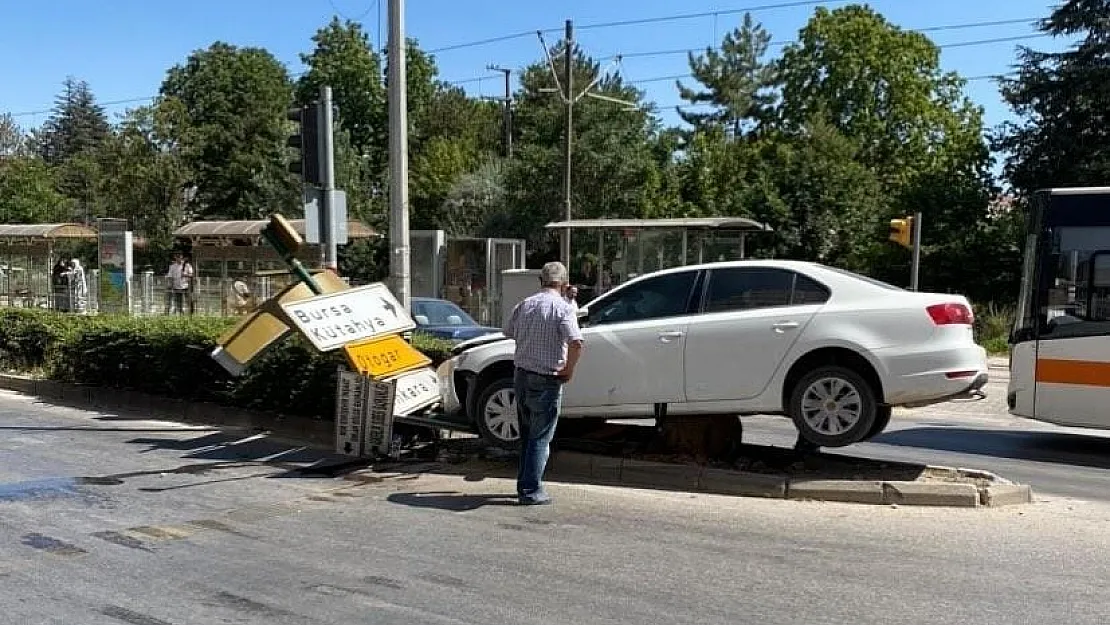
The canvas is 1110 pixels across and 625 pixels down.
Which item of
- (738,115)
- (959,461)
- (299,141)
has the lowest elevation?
(959,461)

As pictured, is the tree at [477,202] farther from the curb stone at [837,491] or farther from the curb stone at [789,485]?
the curb stone at [837,491]

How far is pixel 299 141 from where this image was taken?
37.6 feet

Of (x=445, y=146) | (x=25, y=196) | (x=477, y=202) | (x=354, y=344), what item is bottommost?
(x=354, y=344)

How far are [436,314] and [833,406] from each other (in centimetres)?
960

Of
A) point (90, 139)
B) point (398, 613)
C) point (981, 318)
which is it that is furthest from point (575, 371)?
point (90, 139)

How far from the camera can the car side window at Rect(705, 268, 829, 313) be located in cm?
841

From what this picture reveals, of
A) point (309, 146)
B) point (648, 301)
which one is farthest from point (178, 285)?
point (648, 301)

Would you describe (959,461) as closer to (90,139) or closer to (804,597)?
(804,597)

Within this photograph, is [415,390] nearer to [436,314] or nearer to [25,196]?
[436,314]

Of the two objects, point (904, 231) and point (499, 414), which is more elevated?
point (904, 231)

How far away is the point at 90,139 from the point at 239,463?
4431 inches

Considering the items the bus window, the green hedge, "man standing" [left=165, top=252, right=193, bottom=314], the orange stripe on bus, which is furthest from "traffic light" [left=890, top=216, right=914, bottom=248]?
"man standing" [left=165, top=252, right=193, bottom=314]

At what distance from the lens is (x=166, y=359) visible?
496 inches

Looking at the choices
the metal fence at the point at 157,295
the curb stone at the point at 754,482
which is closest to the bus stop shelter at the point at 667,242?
the metal fence at the point at 157,295
